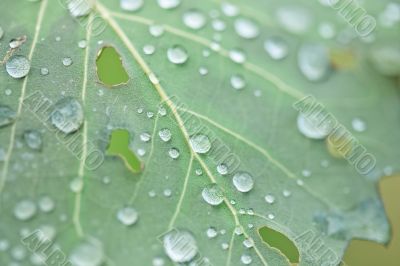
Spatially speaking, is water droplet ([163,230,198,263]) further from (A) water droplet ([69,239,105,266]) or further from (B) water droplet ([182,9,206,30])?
(B) water droplet ([182,9,206,30])

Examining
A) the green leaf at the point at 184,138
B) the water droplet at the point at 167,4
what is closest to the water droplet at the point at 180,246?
the green leaf at the point at 184,138

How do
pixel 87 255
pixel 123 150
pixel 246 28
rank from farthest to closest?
pixel 246 28 → pixel 123 150 → pixel 87 255

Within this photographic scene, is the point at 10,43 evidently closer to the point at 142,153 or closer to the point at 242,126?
the point at 142,153

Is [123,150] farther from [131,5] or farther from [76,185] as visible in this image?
[131,5]

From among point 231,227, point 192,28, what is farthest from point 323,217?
point 192,28

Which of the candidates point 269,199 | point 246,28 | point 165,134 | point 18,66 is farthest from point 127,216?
point 246,28

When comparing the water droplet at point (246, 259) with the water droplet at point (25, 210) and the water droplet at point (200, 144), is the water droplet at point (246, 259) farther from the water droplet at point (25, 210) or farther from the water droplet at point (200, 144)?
the water droplet at point (25, 210)
